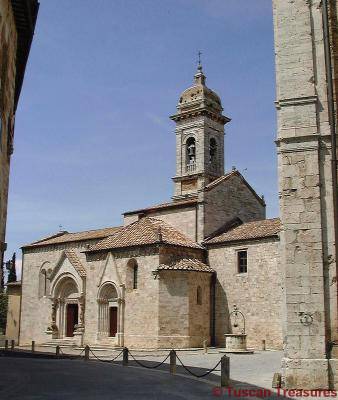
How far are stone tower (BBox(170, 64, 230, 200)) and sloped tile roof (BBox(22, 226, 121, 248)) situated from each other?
17.5ft

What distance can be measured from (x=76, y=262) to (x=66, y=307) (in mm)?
2939

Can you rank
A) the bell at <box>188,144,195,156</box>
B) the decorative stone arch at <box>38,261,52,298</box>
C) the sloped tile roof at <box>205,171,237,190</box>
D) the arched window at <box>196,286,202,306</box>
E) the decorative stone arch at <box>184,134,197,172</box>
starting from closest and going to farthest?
the arched window at <box>196,286,202,306</box>
the sloped tile roof at <box>205,171,237,190</box>
the decorative stone arch at <box>184,134,197,172</box>
the bell at <box>188,144,195,156</box>
the decorative stone arch at <box>38,261,52,298</box>

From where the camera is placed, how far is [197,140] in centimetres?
3741

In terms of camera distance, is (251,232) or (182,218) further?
(182,218)

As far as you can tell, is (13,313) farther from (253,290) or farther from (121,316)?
(253,290)

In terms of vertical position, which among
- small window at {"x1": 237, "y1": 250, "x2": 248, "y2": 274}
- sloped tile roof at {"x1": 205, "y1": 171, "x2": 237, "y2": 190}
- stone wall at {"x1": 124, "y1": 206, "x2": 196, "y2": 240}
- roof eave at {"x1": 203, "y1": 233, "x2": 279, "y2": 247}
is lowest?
small window at {"x1": 237, "y1": 250, "x2": 248, "y2": 274}

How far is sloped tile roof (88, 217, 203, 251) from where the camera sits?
98.3 feet

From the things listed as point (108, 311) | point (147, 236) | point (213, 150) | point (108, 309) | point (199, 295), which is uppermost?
point (213, 150)

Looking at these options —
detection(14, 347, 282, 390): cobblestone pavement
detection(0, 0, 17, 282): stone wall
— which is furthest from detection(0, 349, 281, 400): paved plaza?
detection(0, 0, 17, 282): stone wall

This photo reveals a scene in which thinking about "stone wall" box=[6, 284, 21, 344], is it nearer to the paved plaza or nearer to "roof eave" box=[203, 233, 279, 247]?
"roof eave" box=[203, 233, 279, 247]

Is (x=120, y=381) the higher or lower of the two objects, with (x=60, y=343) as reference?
higher

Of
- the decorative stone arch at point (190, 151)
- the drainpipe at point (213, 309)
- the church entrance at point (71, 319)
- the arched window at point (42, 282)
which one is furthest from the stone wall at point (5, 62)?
the arched window at point (42, 282)

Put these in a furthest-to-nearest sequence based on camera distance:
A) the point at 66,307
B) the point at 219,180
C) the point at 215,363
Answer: the point at 66,307 < the point at 219,180 < the point at 215,363

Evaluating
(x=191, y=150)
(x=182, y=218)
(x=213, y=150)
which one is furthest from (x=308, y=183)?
(x=213, y=150)
